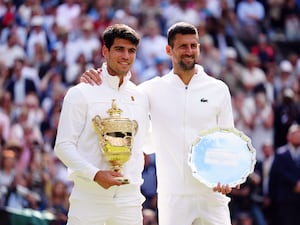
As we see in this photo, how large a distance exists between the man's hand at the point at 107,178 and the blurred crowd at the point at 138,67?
410 cm

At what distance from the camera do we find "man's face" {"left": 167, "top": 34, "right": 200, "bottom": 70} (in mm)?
8484

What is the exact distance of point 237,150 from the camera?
8.38m

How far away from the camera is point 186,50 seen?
27.8ft

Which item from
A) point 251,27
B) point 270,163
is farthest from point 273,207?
point 251,27

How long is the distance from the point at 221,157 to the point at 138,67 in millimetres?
8432

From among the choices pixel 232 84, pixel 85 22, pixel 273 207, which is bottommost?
pixel 273 207

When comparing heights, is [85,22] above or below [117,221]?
above

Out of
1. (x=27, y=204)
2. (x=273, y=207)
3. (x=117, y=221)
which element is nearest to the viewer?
(x=117, y=221)

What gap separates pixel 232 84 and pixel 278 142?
1641 mm

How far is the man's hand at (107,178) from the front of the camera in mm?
7848

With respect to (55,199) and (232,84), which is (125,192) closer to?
(55,199)

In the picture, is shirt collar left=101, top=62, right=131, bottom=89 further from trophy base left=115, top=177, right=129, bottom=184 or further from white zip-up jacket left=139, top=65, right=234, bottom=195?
trophy base left=115, top=177, right=129, bottom=184

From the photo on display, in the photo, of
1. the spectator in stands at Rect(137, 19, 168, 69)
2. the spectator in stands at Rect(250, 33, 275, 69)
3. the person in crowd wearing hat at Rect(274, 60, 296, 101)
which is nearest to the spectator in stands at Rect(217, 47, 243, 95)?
the person in crowd wearing hat at Rect(274, 60, 296, 101)

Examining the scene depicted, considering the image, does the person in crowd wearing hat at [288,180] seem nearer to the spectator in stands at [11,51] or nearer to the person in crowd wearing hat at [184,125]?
the spectator in stands at [11,51]
